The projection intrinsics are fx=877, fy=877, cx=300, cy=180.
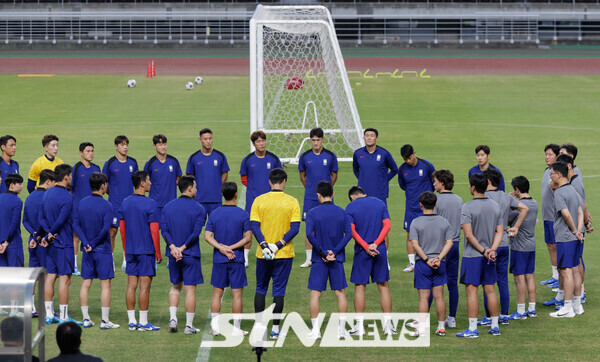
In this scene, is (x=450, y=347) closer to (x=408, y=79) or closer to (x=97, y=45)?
(x=408, y=79)

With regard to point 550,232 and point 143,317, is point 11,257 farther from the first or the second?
point 550,232

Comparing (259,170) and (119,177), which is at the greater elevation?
(259,170)

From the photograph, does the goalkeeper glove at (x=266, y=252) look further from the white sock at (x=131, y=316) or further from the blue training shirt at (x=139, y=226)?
the white sock at (x=131, y=316)

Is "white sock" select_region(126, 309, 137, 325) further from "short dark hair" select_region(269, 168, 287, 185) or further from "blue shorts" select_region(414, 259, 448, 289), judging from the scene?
"blue shorts" select_region(414, 259, 448, 289)

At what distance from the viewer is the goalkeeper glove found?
10703 mm

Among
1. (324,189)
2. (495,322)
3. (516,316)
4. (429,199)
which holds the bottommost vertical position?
(516,316)

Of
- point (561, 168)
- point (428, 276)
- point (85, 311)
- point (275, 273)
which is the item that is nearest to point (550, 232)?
point (561, 168)

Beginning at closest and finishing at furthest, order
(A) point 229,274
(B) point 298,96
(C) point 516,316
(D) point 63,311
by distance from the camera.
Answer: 1. (A) point 229,274
2. (D) point 63,311
3. (C) point 516,316
4. (B) point 298,96

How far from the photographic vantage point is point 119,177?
1378 centimetres

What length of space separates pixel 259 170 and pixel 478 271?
407 cm

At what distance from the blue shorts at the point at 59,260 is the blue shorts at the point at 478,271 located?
504 cm

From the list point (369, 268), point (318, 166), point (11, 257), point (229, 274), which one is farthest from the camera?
point (318, 166)

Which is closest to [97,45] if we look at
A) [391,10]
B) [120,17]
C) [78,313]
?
[120,17]

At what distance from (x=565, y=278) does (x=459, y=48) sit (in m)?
44.6
